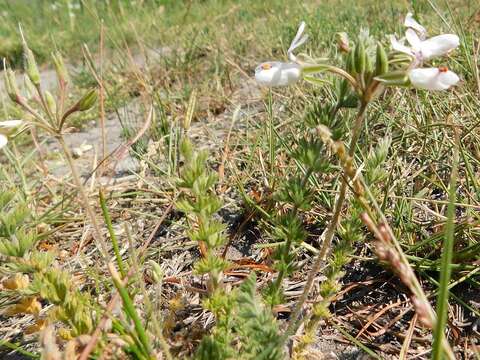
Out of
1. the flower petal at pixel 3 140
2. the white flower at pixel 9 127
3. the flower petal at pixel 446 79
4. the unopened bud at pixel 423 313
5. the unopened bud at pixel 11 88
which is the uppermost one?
the unopened bud at pixel 11 88

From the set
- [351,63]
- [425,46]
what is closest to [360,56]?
[351,63]

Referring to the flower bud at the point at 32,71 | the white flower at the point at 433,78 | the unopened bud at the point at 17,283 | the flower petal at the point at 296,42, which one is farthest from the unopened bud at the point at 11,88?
the white flower at the point at 433,78

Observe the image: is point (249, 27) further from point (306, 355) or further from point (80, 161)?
point (306, 355)

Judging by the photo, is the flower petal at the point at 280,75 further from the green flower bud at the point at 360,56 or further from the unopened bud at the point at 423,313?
the unopened bud at the point at 423,313

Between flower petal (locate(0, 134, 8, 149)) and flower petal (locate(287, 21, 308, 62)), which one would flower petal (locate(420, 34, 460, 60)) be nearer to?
flower petal (locate(287, 21, 308, 62))

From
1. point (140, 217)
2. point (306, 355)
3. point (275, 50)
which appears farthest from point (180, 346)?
point (275, 50)

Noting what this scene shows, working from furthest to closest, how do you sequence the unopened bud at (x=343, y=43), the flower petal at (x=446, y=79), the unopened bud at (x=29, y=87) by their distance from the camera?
the unopened bud at (x=29, y=87) → the unopened bud at (x=343, y=43) → the flower petal at (x=446, y=79)

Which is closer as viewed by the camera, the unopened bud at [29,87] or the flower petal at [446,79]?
the flower petal at [446,79]

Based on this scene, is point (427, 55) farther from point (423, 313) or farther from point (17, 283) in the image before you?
point (17, 283)

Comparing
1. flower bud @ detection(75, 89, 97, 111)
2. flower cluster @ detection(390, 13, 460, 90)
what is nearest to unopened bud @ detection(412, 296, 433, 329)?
flower cluster @ detection(390, 13, 460, 90)
